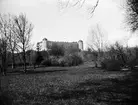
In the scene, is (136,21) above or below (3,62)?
above

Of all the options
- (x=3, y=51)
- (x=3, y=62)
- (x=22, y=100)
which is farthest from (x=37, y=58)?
(x=22, y=100)

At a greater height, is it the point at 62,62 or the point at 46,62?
the point at 46,62

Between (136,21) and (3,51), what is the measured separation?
627 inches

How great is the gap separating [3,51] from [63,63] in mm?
29794

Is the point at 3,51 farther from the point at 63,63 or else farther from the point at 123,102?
the point at 63,63

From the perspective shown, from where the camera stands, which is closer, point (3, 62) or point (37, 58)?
point (3, 62)

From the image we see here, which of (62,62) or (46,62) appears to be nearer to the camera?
(62,62)

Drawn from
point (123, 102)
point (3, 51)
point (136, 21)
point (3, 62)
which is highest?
point (136, 21)

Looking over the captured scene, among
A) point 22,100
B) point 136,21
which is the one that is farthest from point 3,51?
point 136,21

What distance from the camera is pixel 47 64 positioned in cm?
4328

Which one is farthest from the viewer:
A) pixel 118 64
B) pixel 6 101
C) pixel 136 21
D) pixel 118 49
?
pixel 118 49

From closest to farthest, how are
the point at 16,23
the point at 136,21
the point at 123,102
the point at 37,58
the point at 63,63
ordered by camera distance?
the point at 123,102 → the point at 136,21 → the point at 16,23 → the point at 37,58 → the point at 63,63

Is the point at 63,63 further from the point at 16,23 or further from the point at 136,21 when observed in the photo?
the point at 136,21

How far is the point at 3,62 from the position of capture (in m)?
11.3
